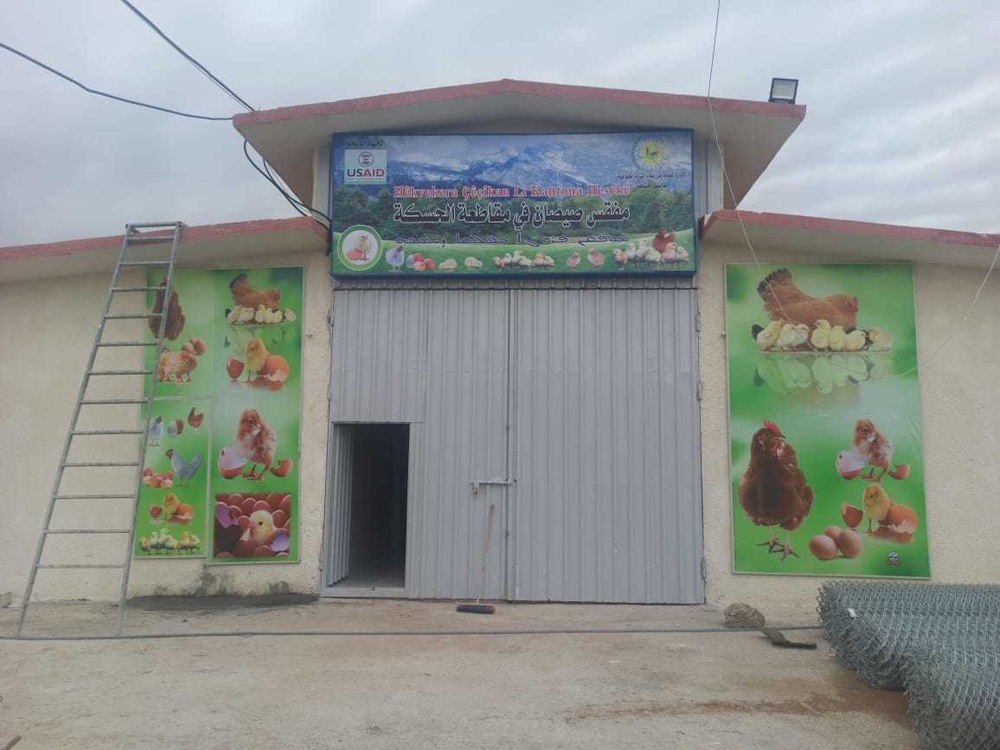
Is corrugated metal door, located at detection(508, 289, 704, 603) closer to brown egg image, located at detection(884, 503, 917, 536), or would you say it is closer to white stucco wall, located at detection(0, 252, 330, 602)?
brown egg image, located at detection(884, 503, 917, 536)

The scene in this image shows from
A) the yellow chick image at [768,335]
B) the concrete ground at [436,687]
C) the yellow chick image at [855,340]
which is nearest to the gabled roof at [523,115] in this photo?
the yellow chick image at [768,335]

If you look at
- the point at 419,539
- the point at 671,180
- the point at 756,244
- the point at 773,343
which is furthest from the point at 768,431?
the point at 419,539

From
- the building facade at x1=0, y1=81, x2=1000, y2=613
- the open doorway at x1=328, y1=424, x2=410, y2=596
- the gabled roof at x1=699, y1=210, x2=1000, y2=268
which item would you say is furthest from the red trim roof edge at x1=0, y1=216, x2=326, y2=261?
the gabled roof at x1=699, y1=210, x2=1000, y2=268

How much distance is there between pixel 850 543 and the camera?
26.8 feet

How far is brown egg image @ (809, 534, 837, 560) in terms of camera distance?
8.19 meters

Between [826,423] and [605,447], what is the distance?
230cm

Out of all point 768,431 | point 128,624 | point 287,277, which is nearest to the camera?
point 128,624

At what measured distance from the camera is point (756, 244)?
8.57 metres

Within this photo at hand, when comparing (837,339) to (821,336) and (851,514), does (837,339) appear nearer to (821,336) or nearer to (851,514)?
(821,336)

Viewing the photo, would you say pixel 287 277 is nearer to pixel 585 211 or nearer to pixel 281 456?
pixel 281 456

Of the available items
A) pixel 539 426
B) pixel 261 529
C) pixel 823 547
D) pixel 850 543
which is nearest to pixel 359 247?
pixel 539 426

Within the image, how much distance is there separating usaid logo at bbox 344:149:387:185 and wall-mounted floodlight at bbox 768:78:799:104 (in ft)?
14.2

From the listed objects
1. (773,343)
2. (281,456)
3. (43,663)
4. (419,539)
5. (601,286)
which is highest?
(601,286)

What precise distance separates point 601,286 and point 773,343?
1.92 m
